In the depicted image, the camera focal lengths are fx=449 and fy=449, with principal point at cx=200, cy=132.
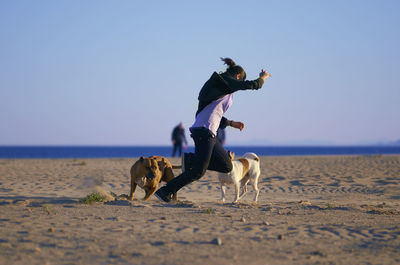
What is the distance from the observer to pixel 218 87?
6.21m

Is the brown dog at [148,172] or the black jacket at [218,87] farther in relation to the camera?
the brown dog at [148,172]

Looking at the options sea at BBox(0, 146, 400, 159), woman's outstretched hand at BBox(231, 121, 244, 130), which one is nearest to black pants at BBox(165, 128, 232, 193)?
woman's outstretched hand at BBox(231, 121, 244, 130)

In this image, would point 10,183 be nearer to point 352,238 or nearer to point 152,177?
point 152,177

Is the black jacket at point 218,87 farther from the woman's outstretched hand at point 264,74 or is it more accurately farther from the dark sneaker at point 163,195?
the dark sneaker at point 163,195

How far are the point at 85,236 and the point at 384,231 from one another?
11.0 ft

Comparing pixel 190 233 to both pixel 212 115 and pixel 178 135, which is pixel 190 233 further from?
pixel 178 135

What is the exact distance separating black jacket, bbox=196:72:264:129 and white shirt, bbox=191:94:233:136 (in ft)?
0.23

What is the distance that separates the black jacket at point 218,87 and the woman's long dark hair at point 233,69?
9 centimetres

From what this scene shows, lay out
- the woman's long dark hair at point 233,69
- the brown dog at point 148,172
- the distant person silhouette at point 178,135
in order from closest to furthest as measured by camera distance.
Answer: the woman's long dark hair at point 233,69, the brown dog at point 148,172, the distant person silhouette at point 178,135

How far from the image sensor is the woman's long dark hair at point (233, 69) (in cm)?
640

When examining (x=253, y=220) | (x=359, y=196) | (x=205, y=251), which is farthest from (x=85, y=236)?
(x=359, y=196)

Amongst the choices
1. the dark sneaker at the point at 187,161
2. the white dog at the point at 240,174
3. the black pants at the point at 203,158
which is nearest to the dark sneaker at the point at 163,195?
the black pants at the point at 203,158

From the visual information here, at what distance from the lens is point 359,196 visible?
935 centimetres

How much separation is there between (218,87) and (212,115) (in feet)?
1.30
